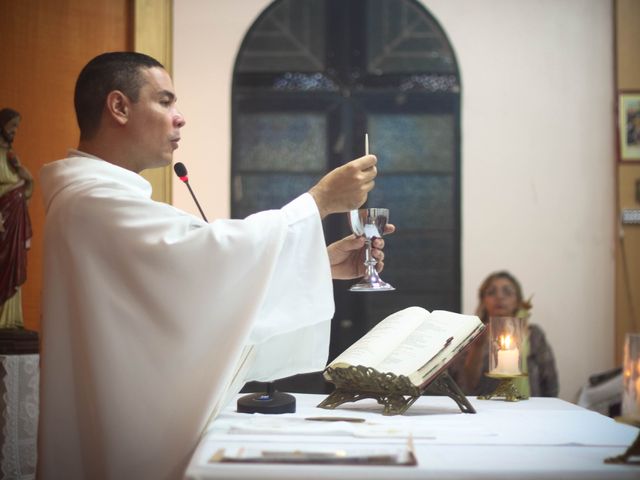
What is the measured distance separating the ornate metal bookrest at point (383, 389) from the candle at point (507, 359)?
0.28m

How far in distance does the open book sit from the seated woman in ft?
7.41

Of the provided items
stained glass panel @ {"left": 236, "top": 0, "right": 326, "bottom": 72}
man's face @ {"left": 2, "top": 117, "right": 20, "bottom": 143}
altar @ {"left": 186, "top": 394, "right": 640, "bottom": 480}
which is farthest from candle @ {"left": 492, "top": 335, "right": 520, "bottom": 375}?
stained glass panel @ {"left": 236, "top": 0, "right": 326, "bottom": 72}

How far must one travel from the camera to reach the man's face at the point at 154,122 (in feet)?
7.02

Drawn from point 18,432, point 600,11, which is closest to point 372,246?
point 18,432

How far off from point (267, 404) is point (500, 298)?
10.2 feet

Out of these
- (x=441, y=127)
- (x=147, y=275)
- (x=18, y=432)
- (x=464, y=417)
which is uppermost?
(x=441, y=127)

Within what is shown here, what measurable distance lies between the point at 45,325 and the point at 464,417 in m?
1.00

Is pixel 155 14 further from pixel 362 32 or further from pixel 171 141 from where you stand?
pixel 171 141

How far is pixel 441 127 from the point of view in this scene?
5648 millimetres

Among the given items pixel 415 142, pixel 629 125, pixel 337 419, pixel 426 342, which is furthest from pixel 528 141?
pixel 337 419

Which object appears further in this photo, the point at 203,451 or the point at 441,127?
the point at 441,127

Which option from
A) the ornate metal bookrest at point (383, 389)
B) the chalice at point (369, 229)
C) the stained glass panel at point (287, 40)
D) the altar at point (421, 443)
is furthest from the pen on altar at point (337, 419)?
the stained glass panel at point (287, 40)

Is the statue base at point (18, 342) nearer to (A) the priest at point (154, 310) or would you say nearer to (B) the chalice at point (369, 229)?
(A) the priest at point (154, 310)

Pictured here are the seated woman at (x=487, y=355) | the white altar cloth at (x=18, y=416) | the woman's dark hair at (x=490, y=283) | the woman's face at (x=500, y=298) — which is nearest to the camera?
the white altar cloth at (x=18, y=416)
